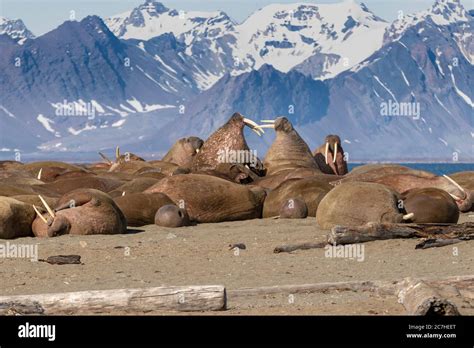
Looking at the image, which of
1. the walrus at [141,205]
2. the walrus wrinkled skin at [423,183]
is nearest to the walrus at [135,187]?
the walrus at [141,205]

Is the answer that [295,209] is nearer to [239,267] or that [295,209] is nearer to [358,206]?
[358,206]

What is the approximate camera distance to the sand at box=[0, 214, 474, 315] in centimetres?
898

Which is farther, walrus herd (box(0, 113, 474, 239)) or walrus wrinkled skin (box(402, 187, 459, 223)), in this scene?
walrus herd (box(0, 113, 474, 239))

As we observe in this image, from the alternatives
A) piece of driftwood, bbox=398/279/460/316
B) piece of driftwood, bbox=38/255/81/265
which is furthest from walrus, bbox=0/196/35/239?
piece of driftwood, bbox=398/279/460/316

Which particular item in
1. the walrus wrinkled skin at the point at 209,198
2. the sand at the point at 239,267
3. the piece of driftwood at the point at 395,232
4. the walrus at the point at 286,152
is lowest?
the sand at the point at 239,267

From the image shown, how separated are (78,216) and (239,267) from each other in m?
3.93

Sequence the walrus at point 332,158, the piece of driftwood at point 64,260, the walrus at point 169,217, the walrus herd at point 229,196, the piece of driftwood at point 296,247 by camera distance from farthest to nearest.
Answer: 1. the walrus at point 332,158
2. the walrus at point 169,217
3. the walrus herd at point 229,196
4. the piece of driftwood at point 296,247
5. the piece of driftwood at point 64,260

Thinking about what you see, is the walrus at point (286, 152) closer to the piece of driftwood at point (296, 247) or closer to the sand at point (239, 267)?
the sand at point (239, 267)

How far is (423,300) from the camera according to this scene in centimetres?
790

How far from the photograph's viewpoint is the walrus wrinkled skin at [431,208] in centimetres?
1513

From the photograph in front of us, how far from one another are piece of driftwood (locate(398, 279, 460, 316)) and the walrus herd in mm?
6314

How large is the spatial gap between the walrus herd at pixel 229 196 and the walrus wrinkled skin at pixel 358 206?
2cm

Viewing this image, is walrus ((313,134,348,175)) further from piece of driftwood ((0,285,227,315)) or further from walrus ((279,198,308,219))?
piece of driftwood ((0,285,227,315))

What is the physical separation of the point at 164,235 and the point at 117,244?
4.42 ft
